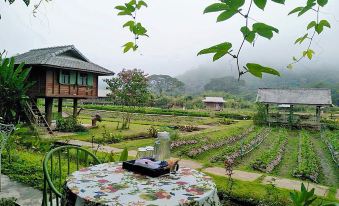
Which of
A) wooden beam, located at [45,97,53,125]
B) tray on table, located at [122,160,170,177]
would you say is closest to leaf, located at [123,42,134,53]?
tray on table, located at [122,160,170,177]

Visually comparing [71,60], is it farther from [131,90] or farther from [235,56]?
[235,56]

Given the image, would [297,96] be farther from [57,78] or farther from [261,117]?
[57,78]

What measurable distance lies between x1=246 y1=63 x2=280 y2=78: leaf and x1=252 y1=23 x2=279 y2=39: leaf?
9cm

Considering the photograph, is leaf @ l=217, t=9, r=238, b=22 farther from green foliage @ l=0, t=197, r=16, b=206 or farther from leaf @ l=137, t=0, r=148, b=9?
green foliage @ l=0, t=197, r=16, b=206

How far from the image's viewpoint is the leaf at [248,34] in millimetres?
930

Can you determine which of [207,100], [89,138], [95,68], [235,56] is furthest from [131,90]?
[207,100]

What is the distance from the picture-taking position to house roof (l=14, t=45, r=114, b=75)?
16.7 meters

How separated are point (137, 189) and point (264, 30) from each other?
1.59 metres

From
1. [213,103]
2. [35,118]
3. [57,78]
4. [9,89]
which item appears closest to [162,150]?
[9,89]

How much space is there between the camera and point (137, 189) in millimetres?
2164

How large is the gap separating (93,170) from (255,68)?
2.15 meters

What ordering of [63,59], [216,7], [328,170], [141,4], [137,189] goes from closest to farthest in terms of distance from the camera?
[216,7]
[141,4]
[137,189]
[328,170]
[63,59]

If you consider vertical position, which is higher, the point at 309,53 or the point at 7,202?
the point at 309,53

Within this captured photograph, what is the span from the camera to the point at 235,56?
95 cm
